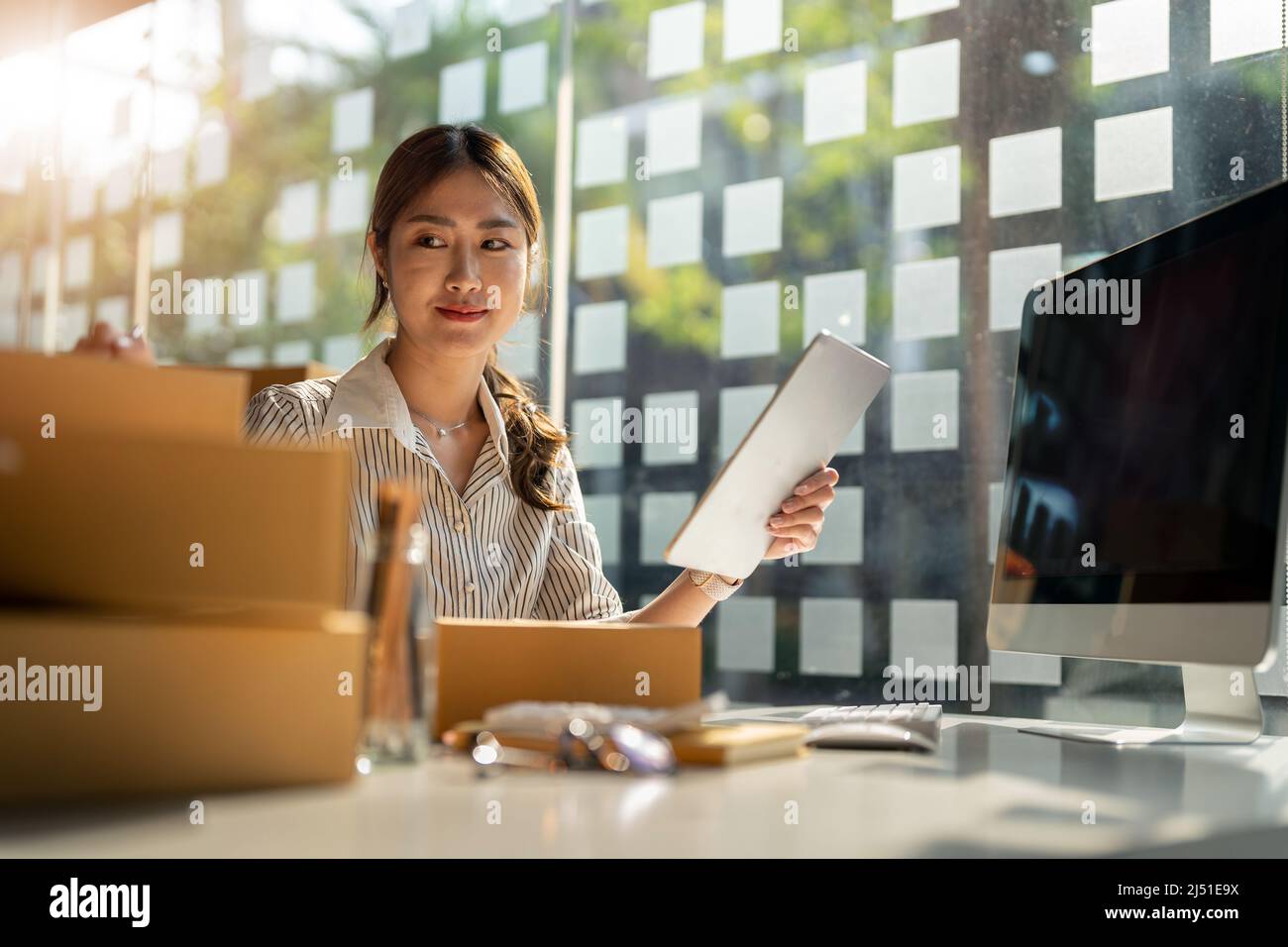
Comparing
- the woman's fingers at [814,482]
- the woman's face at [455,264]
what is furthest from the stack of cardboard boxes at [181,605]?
the woman's face at [455,264]

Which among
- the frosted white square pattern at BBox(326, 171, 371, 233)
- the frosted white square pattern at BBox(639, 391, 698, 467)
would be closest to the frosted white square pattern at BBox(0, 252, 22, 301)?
the frosted white square pattern at BBox(326, 171, 371, 233)

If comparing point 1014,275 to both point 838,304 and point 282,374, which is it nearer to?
point 838,304

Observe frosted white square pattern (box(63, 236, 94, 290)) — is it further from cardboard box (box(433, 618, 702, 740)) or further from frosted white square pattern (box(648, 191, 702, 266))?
cardboard box (box(433, 618, 702, 740))

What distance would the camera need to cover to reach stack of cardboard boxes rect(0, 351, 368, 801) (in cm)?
69

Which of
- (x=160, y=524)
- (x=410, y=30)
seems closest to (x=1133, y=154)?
(x=160, y=524)

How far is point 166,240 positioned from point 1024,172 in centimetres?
303

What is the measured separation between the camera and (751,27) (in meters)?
2.68

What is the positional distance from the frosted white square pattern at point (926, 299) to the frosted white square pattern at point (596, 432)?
0.84m

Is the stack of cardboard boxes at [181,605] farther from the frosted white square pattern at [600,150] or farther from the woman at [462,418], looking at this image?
the frosted white square pattern at [600,150]

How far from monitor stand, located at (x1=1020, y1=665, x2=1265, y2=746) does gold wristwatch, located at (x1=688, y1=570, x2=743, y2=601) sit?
489mm

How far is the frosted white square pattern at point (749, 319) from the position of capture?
2.56m

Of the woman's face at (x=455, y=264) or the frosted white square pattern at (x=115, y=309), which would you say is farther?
the frosted white square pattern at (x=115, y=309)

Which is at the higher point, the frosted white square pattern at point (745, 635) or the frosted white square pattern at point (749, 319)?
the frosted white square pattern at point (749, 319)
